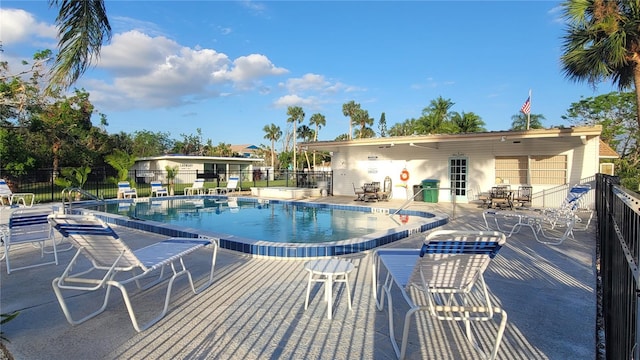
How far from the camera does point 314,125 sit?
47.6 meters

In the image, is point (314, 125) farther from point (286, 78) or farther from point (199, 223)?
point (199, 223)

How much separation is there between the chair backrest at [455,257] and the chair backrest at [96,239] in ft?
8.22

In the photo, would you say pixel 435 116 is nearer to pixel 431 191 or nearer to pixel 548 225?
pixel 431 191

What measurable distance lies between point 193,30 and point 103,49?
28.5 feet

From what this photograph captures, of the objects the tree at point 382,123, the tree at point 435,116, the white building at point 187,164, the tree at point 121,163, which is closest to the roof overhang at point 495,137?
the tree at point 121,163

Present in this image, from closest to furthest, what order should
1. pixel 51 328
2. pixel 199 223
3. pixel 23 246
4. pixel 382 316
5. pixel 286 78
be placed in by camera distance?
1. pixel 51 328
2. pixel 382 316
3. pixel 23 246
4. pixel 199 223
5. pixel 286 78

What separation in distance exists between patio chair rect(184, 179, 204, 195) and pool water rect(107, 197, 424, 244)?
8.10 ft

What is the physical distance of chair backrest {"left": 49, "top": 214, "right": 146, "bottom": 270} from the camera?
280 cm

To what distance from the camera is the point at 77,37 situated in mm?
5414

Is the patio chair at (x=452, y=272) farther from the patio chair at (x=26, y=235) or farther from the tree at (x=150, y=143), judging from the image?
the tree at (x=150, y=143)

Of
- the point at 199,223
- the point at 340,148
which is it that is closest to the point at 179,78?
the point at 340,148

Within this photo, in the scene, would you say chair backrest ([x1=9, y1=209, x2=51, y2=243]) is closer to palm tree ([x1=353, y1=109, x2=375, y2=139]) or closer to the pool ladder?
the pool ladder

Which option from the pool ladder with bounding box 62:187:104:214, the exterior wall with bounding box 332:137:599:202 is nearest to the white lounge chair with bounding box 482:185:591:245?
the exterior wall with bounding box 332:137:599:202

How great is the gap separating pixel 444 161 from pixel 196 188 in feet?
39.0
